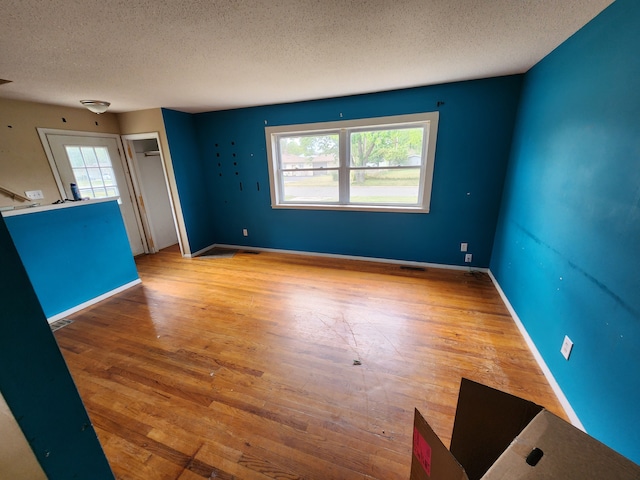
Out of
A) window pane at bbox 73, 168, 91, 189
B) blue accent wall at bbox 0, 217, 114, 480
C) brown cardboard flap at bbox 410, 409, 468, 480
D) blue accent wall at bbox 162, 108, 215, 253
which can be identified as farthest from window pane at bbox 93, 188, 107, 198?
brown cardboard flap at bbox 410, 409, 468, 480

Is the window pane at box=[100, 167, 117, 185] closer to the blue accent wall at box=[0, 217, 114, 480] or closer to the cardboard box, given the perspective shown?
the blue accent wall at box=[0, 217, 114, 480]

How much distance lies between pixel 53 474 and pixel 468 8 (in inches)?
107

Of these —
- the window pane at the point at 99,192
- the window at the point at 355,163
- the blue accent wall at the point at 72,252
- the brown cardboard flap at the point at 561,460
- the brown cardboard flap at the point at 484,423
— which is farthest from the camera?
the window pane at the point at 99,192

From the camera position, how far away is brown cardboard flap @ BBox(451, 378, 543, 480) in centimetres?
75

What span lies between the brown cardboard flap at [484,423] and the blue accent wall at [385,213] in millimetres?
2885

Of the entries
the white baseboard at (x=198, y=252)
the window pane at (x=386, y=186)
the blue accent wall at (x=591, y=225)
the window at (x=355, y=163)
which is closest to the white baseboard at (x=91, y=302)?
the white baseboard at (x=198, y=252)

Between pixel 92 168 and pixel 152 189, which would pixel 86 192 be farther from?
pixel 152 189

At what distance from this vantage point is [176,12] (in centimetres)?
142

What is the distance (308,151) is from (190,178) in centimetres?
209

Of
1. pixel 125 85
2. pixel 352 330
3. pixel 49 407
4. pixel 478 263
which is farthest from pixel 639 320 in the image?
pixel 125 85

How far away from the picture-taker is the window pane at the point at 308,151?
3.69m

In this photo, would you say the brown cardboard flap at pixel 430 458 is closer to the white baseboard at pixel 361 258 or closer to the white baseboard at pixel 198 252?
the white baseboard at pixel 361 258

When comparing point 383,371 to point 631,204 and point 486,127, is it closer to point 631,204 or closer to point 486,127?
point 631,204

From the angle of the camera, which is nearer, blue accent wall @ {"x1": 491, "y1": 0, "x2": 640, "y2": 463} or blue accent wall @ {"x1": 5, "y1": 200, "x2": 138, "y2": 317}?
blue accent wall @ {"x1": 491, "y1": 0, "x2": 640, "y2": 463}
